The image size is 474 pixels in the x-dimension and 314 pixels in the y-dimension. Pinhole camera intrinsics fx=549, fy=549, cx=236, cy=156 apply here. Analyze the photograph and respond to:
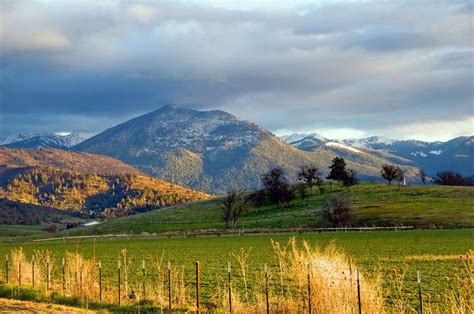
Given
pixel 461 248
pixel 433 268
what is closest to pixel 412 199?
pixel 461 248

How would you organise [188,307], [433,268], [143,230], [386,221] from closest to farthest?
[188,307], [433,268], [386,221], [143,230]

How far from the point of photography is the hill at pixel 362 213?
106 metres

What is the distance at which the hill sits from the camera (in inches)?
4168

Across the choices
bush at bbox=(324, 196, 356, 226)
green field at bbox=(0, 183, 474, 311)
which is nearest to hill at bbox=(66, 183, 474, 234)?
green field at bbox=(0, 183, 474, 311)

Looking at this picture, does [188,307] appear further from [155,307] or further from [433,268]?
[433,268]

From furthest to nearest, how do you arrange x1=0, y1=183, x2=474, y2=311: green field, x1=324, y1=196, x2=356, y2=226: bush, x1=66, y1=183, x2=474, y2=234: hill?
1. x1=324, y1=196, x2=356, y2=226: bush
2. x1=66, y1=183, x2=474, y2=234: hill
3. x1=0, y1=183, x2=474, y2=311: green field

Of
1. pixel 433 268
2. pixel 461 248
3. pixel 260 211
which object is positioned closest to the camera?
pixel 433 268

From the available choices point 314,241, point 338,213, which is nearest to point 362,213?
point 338,213

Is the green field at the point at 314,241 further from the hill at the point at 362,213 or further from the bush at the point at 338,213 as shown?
the bush at the point at 338,213

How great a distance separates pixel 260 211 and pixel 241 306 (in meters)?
132

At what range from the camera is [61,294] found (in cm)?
2822

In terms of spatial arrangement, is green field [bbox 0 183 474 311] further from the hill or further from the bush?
the bush

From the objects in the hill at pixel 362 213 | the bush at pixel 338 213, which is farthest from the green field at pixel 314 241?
the bush at pixel 338 213

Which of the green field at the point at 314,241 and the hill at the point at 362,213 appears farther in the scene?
the hill at the point at 362,213
